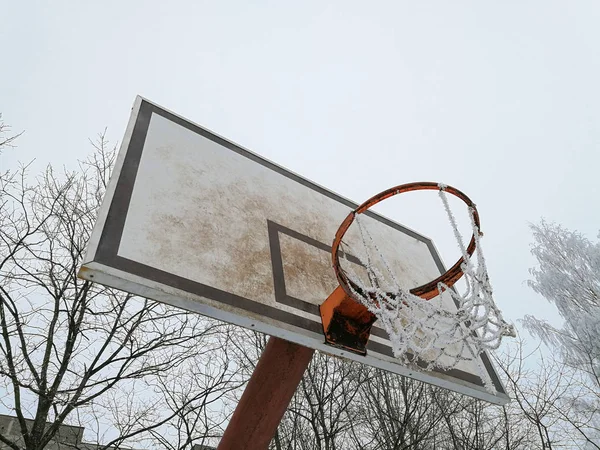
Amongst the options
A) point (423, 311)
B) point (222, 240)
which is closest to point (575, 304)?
point (423, 311)

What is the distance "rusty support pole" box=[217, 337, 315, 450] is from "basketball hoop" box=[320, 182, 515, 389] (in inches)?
18.4

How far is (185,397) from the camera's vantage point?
715cm

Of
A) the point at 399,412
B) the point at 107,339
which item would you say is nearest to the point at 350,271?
the point at 107,339

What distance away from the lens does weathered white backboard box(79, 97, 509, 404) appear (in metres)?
2.08

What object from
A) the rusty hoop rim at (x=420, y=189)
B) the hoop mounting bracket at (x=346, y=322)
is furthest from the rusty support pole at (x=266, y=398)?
the rusty hoop rim at (x=420, y=189)

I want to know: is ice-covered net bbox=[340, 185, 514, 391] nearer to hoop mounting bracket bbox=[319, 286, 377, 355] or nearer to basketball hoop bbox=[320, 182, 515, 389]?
basketball hoop bbox=[320, 182, 515, 389]

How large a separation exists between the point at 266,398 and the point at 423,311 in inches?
49.7

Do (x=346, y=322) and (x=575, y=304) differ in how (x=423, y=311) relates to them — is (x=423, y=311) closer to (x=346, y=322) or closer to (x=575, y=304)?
(x=346, y=322)

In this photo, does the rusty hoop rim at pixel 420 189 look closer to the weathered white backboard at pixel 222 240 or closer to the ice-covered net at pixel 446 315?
the ice-covered net at pixel 446 315

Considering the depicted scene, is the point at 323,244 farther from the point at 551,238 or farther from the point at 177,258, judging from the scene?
the point at 551,238

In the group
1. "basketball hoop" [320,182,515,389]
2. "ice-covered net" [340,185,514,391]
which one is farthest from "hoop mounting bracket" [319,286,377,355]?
"ice-covered net" [340,185,514,391]

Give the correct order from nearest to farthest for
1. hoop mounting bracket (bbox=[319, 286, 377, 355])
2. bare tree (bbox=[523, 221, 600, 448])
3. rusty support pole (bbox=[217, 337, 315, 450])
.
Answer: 1. hoop mounting bracket (bbox=[319, 286, 377, 355])
2. rusty support pole (bbox=[217, 337, 315, 450])
3. bare tree (bbox=[523, 221, 600, 448])

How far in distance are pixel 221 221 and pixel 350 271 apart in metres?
1.00

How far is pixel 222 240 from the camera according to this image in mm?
2576
